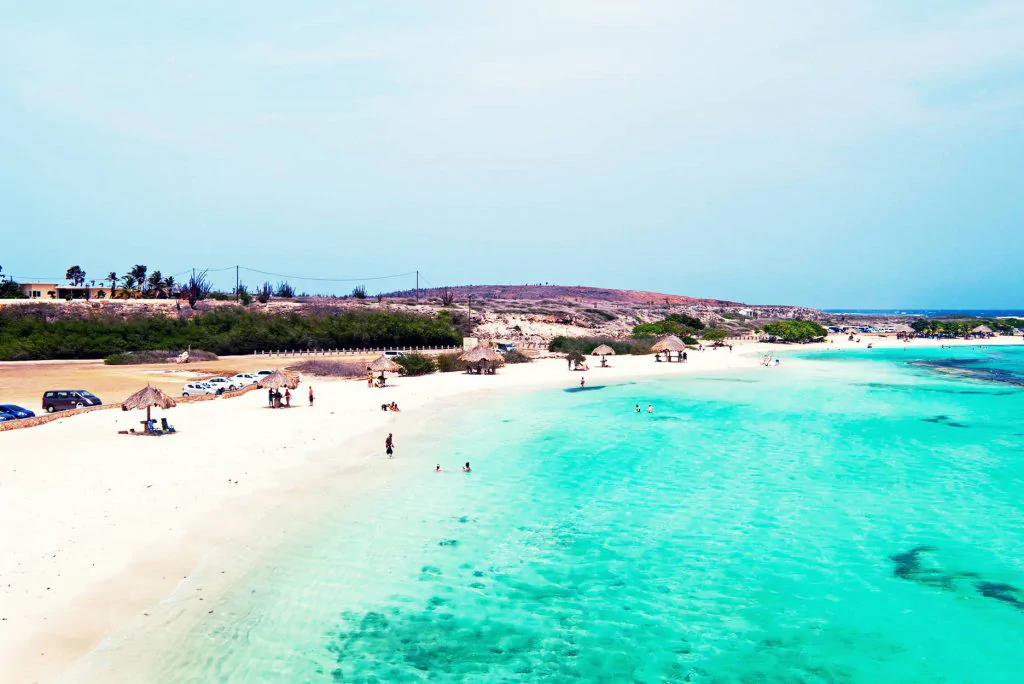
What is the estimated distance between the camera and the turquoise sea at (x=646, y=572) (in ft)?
33.0

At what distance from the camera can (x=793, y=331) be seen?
87125 millimetres

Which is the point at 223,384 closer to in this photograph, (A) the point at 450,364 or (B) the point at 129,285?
(A) the point at 450,364

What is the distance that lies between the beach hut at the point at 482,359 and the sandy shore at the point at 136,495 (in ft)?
45.6

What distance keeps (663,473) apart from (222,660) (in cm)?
1542

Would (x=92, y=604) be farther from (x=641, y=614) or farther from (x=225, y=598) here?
(x=641, y=614)

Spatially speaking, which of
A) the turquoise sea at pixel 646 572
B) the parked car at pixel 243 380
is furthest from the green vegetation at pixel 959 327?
the parked car at pixel 243 380

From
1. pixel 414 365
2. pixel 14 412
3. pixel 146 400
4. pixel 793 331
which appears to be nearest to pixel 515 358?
pixel 414 365

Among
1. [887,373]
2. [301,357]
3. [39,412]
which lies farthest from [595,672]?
[887,373]

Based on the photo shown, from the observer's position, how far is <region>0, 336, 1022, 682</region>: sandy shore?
1021 cm

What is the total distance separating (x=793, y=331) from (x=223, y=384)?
77.2 meters

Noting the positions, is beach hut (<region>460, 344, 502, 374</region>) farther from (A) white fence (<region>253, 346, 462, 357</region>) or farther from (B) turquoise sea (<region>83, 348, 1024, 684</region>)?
(B) turquoise sea (<region>83, 348, 1024, 684</region>)

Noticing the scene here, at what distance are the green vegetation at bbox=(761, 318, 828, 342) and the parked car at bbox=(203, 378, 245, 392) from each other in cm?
7504

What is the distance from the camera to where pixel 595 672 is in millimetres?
9781

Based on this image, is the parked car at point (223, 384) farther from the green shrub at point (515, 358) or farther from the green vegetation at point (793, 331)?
the green vegetation at point (793, 331)
